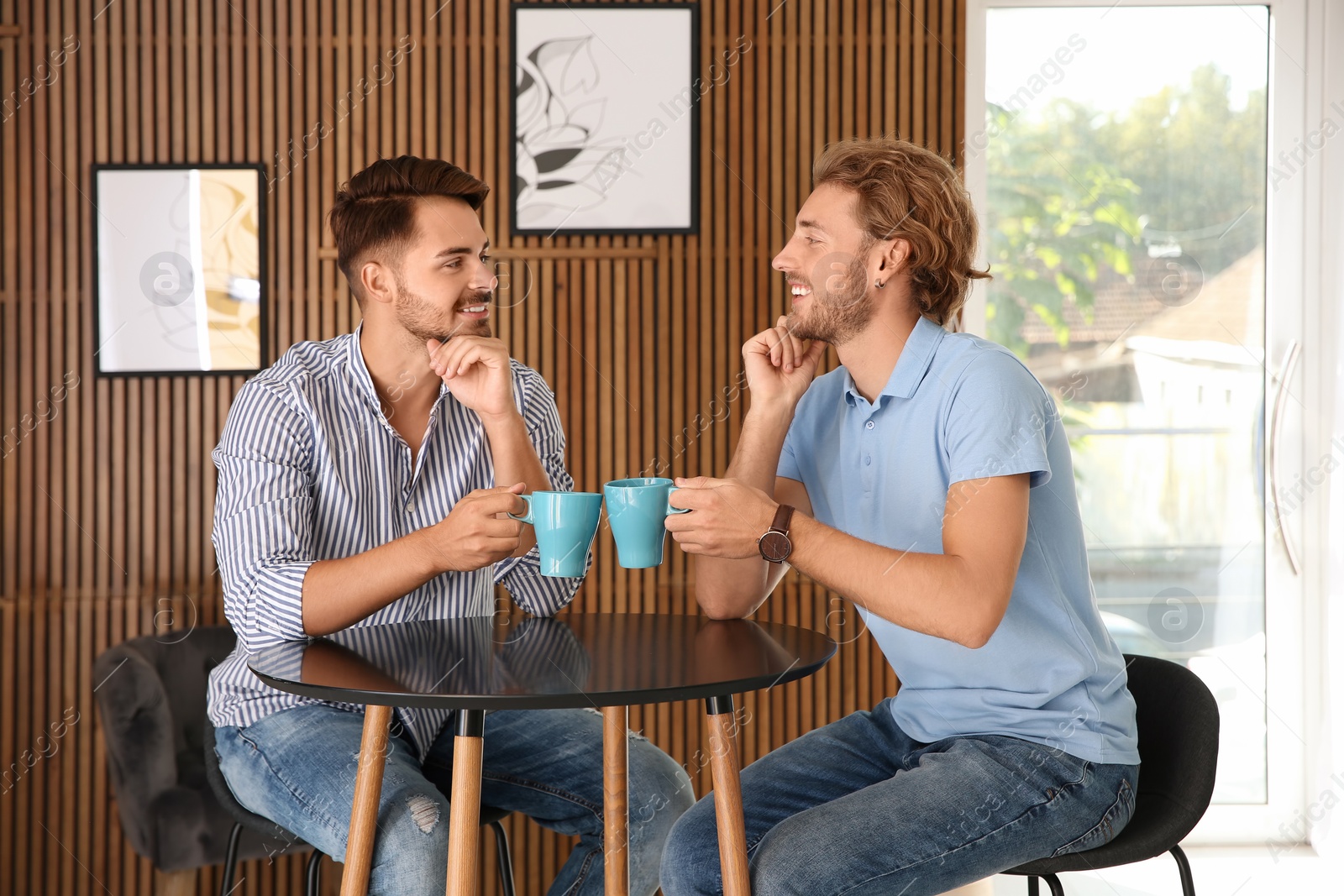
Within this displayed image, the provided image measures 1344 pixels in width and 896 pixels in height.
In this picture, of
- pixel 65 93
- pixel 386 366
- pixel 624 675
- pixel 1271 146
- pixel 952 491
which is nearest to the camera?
pixel 624 675

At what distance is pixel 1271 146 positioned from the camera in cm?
329

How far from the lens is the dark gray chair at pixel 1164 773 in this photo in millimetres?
1562

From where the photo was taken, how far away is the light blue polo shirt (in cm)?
159

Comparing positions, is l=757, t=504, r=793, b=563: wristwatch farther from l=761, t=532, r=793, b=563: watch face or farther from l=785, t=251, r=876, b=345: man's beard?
l=785, t=251, r=876, b=345: man's beard

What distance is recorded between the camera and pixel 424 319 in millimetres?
2061

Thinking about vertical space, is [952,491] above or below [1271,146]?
below

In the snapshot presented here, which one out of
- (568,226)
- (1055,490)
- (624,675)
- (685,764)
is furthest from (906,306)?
(685,764)

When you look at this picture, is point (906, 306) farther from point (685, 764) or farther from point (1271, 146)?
point (1271, 146)

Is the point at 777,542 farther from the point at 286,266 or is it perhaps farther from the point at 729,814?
the point at 286,266

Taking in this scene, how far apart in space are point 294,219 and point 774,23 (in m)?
1.50

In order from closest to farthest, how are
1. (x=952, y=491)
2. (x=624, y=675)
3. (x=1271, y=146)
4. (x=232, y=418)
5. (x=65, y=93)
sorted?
(x=624, y=675), (x=952, y=491), (x=232, y=418), (x=65, y=93), (x=1271, y=146)

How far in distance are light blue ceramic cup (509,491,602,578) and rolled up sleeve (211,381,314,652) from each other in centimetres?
42

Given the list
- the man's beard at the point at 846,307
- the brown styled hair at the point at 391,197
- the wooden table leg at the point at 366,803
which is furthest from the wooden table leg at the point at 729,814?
the brown styled hair at the point at 391,197

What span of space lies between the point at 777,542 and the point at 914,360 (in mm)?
462
